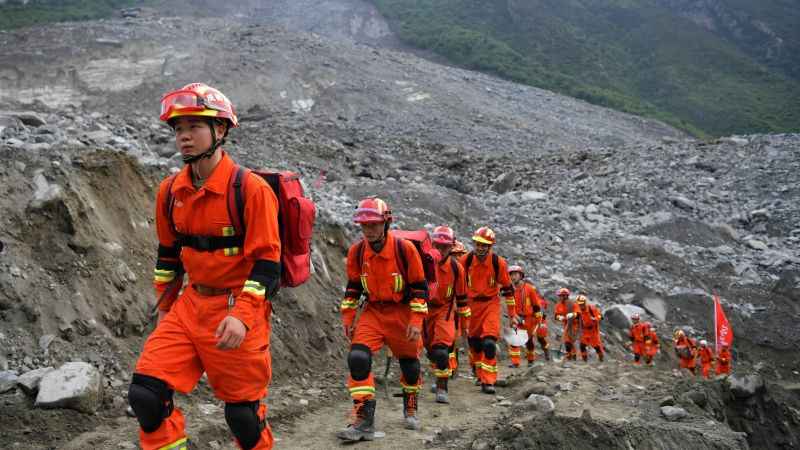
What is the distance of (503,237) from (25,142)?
1427cm

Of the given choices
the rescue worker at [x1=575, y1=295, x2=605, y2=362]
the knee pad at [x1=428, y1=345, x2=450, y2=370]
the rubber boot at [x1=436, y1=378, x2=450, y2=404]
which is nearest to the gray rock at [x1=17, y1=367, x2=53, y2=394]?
the knee pad at [x1=428, y1=345, x2=450, y2=370]

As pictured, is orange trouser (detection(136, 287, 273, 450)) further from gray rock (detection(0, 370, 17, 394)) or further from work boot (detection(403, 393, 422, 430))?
work boot (detection(403, 393, 422, 430))

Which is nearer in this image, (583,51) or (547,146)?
(547,146)

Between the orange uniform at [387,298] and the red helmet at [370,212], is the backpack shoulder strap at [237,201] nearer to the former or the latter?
the red helmet at [370,212]

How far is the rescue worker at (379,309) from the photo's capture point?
5.84 metres

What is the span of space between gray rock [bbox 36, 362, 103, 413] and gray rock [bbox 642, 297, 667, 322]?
612 inches

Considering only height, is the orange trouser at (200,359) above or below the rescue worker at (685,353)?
above

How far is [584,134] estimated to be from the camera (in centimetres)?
4069

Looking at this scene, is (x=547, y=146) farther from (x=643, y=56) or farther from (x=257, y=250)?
(x=643, y=56)

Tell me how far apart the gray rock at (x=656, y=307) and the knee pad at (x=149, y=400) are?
54.2 feet

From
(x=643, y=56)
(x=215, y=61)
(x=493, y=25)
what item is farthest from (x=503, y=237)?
(x=643, y=56)

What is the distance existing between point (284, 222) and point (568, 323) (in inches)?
449

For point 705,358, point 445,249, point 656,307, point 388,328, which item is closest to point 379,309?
point 388,328

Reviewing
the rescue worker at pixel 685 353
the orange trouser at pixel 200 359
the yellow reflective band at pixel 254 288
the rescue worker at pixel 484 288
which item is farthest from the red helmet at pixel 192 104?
the rescue worker at pixel 685 353
